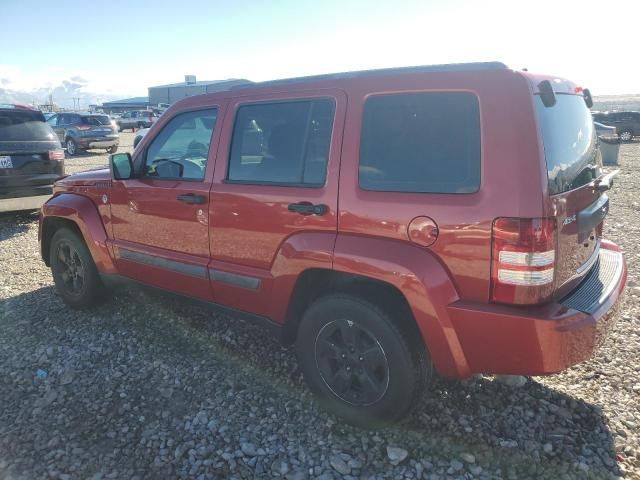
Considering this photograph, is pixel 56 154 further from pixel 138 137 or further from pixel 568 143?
pixel 138 137

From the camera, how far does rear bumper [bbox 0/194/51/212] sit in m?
6.80

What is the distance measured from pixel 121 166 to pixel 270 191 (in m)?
1.45

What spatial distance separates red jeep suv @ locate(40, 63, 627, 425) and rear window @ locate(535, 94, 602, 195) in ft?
0.05

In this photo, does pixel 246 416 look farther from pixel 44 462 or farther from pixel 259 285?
pixel 44 462

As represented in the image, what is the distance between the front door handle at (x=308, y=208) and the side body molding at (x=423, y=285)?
11.8 inches

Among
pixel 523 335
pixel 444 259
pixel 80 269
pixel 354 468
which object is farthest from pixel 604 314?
pixel 80 269

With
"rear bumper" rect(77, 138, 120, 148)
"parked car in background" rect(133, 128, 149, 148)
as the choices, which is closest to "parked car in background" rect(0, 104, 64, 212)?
"parked car in background" rect(133, 128, 149, 148)

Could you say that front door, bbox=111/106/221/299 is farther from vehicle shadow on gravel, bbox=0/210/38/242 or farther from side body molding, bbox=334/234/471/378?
vehicle shadow on gravel, bbox=0/210/38/242

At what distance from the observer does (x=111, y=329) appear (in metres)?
3.96

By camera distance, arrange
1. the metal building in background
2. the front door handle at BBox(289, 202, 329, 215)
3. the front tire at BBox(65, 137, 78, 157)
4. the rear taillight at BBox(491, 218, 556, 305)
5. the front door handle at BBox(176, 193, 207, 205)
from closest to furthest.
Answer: the rear taillight at BBox(491, 218, 556, 305), the front door handle at BBox(289, 202, 329, 215), the front door handle at BBox(176, 193, 207, 205), the front tire at BBox(65, 137, 78, 157), the metal building in background

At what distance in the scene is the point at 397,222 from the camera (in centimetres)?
235

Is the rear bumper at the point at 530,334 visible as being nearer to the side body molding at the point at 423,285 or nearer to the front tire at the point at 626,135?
the side body molding at the point at 423,285

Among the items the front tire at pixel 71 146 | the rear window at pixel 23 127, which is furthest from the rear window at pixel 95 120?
the rear window at pixel 23 127

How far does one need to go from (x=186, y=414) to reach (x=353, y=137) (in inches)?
75.5
